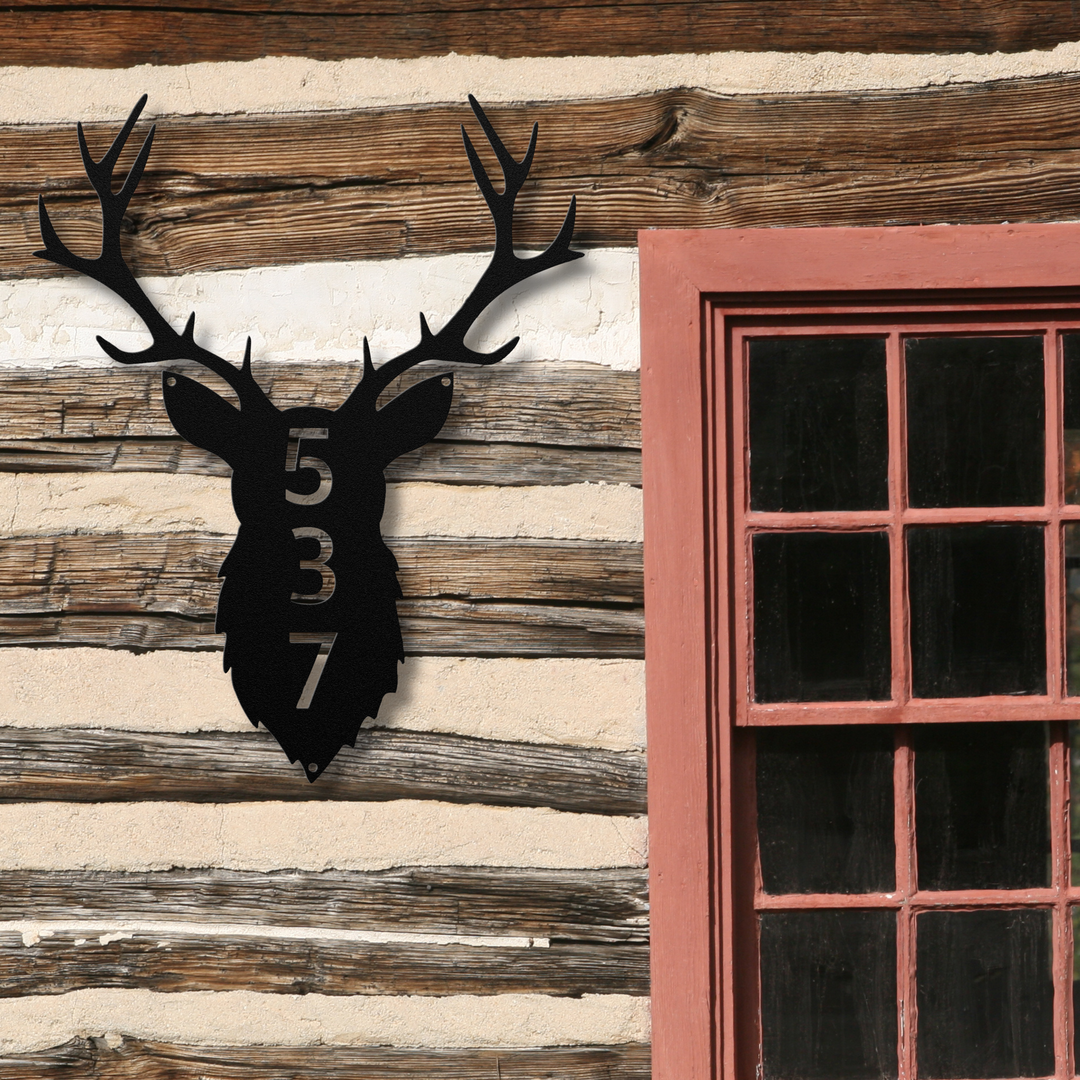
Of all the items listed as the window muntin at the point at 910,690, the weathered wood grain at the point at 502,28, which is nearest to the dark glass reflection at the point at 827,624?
the window muntin at the point at 910,690

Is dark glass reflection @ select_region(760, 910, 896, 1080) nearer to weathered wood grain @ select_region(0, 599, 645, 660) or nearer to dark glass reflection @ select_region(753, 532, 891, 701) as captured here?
dark glass reflection @ select_region(753, 532, 891, 701)

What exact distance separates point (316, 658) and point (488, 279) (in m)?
0.93

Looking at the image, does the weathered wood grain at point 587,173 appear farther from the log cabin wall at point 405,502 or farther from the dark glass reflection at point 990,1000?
the dark glass reflection at point 990,1000

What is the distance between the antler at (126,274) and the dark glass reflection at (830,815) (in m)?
1.46

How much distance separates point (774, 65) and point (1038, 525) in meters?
1.19

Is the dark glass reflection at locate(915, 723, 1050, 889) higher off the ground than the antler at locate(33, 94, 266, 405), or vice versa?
the antler at locate(33, 94, 266, 405)

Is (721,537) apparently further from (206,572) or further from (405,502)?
(206,572)

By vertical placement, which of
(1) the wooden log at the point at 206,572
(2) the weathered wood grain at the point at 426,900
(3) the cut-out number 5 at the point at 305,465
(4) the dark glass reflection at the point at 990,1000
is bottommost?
(4) the dark glass reflection at the point at 990,1000

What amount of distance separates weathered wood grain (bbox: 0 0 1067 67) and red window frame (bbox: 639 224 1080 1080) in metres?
0.45

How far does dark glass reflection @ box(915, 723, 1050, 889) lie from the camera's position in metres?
2.15

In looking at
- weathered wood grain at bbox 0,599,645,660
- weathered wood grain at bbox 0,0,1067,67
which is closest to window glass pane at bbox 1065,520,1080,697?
weathered wood grain at bbox 0,599,645,660

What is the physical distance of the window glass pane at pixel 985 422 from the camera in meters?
2.16

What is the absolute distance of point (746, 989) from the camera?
2158mm

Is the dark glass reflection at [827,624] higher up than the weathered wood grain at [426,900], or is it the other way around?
Answer: the dark glass reflection at [827,624]
